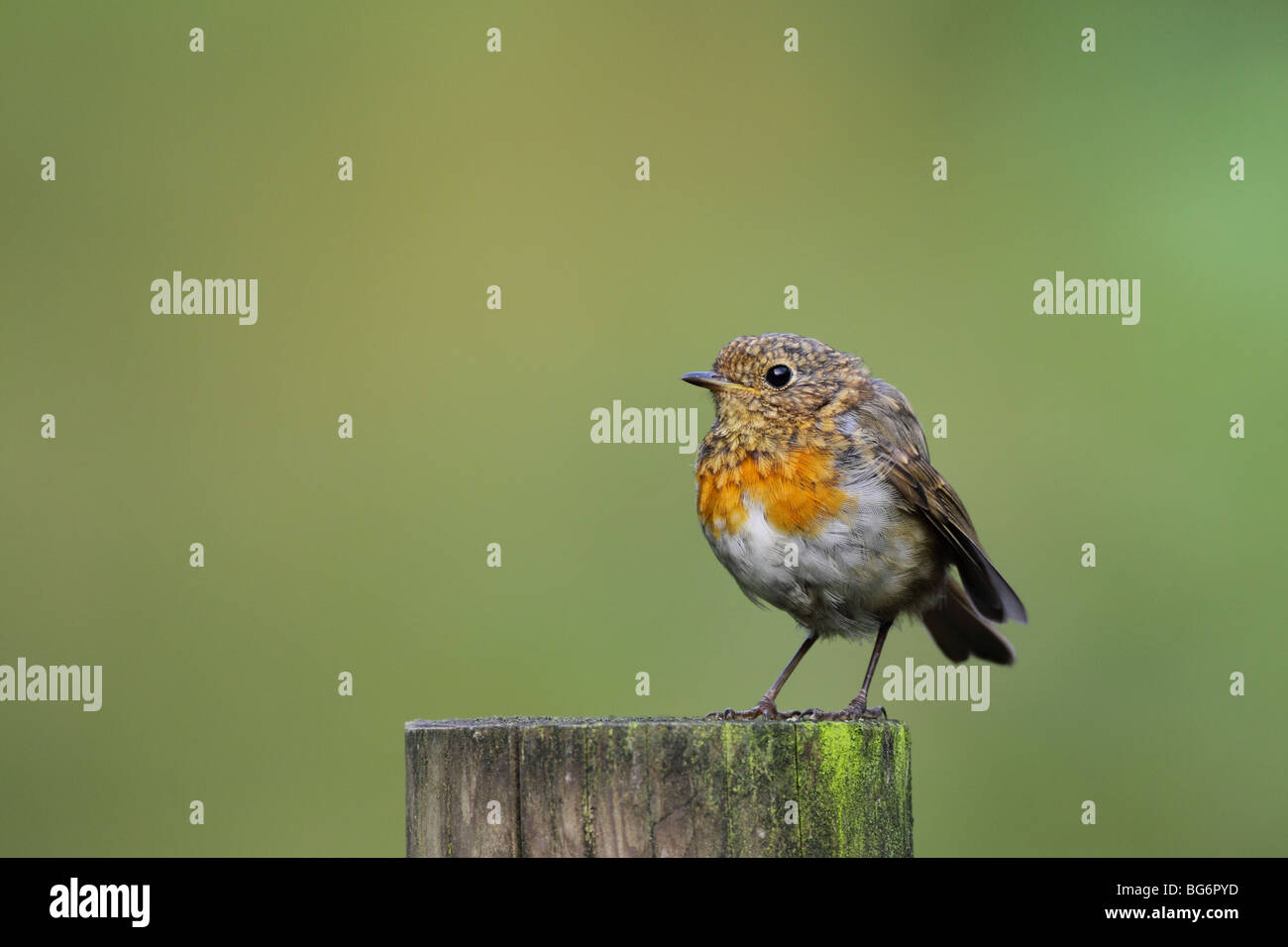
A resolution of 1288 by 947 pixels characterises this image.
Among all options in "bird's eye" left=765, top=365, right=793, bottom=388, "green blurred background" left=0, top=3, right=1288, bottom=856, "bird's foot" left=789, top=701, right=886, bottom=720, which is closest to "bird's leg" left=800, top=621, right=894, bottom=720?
"bird's foot" left=789, top=701, right=886, bottom=720

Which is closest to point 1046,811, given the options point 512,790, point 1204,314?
point 1204,314

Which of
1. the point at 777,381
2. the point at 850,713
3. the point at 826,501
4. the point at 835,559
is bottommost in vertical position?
the point at 850,713

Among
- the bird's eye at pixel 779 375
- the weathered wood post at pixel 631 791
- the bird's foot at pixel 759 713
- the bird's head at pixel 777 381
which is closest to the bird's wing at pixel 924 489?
the bird's head at pixel 777 381

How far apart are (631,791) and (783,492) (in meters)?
2.01

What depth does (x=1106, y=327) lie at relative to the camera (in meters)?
10.3

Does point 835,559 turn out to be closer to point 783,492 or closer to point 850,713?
point 783,492

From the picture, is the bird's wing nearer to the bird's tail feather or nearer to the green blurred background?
the bird's tail feather

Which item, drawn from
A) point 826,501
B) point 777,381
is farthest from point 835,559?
point 777,381

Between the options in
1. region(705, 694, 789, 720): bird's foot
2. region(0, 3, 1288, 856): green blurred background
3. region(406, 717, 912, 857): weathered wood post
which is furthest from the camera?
region(0, 3, 1288, 856): green blurred background

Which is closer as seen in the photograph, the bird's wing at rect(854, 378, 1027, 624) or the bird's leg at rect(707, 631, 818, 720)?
the bird's leg at rect(707, 631, 818, 720)

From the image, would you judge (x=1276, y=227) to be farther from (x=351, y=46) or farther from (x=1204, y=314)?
(x=351, y=46)

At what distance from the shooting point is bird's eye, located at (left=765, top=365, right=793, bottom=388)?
575cm

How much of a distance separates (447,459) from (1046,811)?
4.28 metres

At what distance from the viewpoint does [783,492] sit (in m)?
5.41
